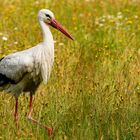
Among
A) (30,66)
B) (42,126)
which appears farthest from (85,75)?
(42,126)

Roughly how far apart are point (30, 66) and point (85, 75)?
125cm

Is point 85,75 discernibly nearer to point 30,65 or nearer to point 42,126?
point 30,65

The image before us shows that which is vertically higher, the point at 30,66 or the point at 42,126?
the point at 30,66

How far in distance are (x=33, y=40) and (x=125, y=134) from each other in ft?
12.6

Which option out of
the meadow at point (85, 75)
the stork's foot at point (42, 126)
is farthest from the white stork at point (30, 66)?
the meadow at point (85, 75)

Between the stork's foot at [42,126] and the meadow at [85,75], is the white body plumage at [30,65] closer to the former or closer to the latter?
the meadow at [85,75]

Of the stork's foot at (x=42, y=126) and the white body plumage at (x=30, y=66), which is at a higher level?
the white body plumage at (x=30, y=66)

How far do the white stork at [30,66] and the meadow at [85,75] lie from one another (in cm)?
17

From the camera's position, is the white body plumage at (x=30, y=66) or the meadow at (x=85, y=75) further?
the white body plumage at (x=30, y=66)

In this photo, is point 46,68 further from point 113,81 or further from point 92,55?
point 92,55

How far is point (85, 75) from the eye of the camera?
27.3 feet

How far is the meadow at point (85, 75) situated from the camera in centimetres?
673

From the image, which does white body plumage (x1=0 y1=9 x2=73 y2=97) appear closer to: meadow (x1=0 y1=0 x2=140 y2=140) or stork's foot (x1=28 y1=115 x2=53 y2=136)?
meadow (x1=0 y1=0 x2=140 y2=140)

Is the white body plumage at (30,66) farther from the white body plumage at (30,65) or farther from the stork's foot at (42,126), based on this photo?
the stork's foot at (42,126)
